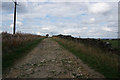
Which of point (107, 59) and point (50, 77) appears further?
point (107, 59)

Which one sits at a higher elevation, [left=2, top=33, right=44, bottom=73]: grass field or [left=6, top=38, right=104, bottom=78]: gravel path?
[left=2, top=33, right=44, bottom=73]: grass field

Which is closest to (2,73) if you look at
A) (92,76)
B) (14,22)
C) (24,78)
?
(24,78)

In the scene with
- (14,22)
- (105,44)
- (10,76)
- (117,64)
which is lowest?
(10,76)

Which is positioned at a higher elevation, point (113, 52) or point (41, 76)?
point (113, 52)

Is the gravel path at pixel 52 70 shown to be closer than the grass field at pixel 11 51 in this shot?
Yes

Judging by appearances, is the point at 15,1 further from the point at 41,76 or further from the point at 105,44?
the point at 41,76

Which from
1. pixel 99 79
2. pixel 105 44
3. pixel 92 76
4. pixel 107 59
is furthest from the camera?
pixel 105 44

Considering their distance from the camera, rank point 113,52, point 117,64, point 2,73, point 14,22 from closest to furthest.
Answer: point 2,73, point 117,64, point 113,52, point 14,22

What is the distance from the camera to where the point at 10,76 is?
507 cm

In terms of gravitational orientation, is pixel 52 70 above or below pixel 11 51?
below

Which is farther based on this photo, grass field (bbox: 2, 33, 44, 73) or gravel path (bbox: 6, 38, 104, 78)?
grass field (bbox: 2, 33, 44, 73)

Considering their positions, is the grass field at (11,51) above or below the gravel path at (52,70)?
above

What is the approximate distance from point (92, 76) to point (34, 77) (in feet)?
7.62

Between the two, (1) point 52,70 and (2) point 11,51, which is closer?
(1) point 52,70
